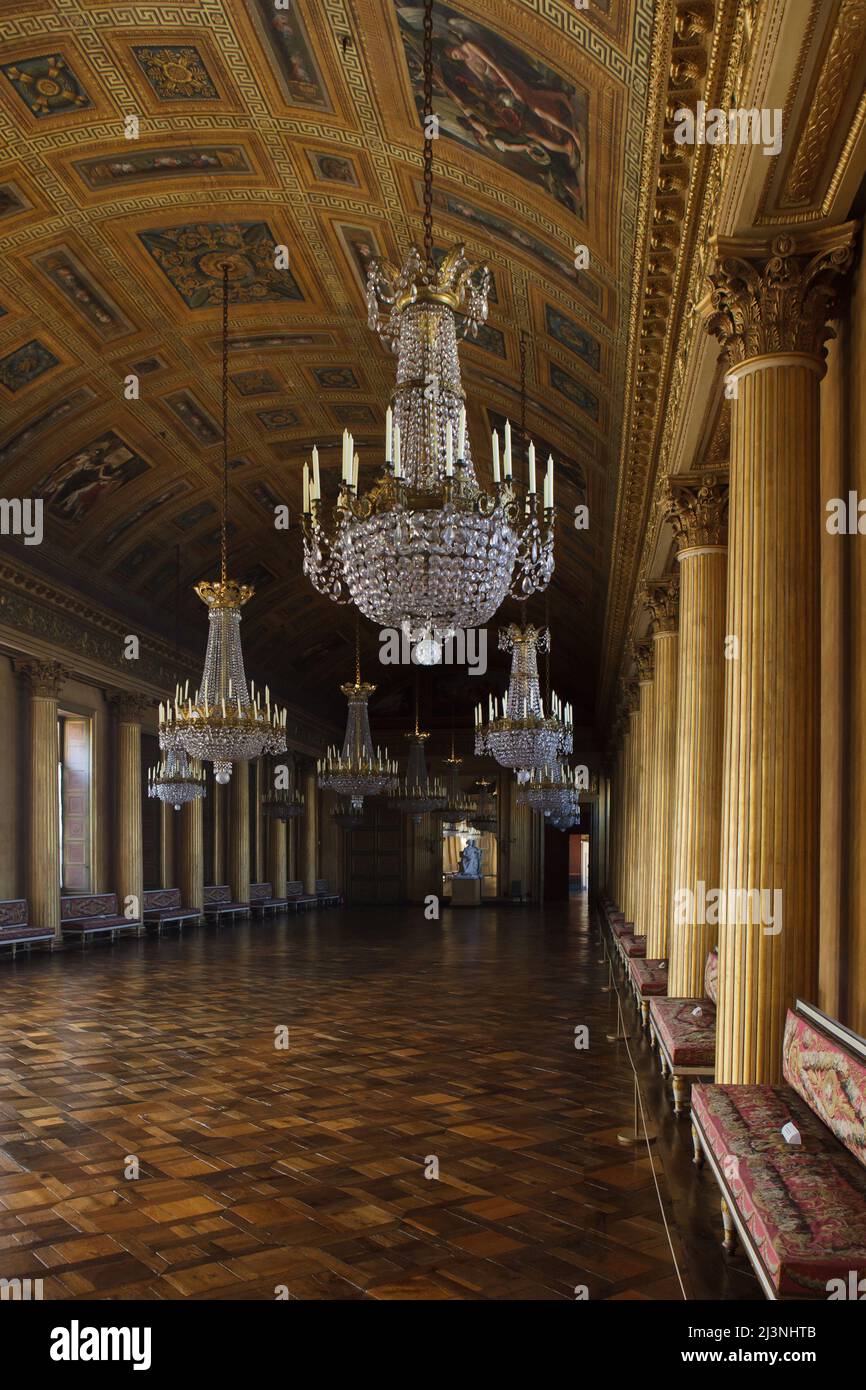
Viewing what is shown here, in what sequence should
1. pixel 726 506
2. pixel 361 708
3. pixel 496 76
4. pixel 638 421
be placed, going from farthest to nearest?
pixel 361 708, pixel 638 421, pixel 726 506, pixel 496 76

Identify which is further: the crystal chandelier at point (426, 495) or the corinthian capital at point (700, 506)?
the corinthian capital at point (700, 506)

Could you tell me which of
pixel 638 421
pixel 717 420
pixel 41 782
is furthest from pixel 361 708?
pixel 717 420

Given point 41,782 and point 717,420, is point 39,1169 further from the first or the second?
point 41,782

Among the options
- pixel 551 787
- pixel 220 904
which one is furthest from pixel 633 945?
pixel 220 904

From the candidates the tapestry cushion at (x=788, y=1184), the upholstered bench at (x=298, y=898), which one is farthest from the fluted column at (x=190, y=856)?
the tapestry cushion at (x=788, y=1184)

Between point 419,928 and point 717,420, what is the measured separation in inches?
586

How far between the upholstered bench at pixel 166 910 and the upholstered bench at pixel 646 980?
10.1 m

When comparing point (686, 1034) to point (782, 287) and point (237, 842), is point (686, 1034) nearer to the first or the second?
point (782, 287)

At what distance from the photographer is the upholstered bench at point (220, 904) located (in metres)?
20.3

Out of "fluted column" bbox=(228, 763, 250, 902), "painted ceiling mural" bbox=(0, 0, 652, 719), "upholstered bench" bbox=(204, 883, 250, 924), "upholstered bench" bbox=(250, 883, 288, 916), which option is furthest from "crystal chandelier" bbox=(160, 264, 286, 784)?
"upholstered bench" bbox=(250, 883, 288, 916)

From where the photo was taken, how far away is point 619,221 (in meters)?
6.88

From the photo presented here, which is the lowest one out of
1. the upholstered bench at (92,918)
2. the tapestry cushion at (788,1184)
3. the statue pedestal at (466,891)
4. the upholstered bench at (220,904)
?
the statue pedestal at (466,891)

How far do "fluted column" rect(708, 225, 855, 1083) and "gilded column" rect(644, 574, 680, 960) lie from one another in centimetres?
531

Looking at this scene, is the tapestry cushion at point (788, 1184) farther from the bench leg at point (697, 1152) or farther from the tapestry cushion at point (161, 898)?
the tapestry cushion at point (161, 898)
